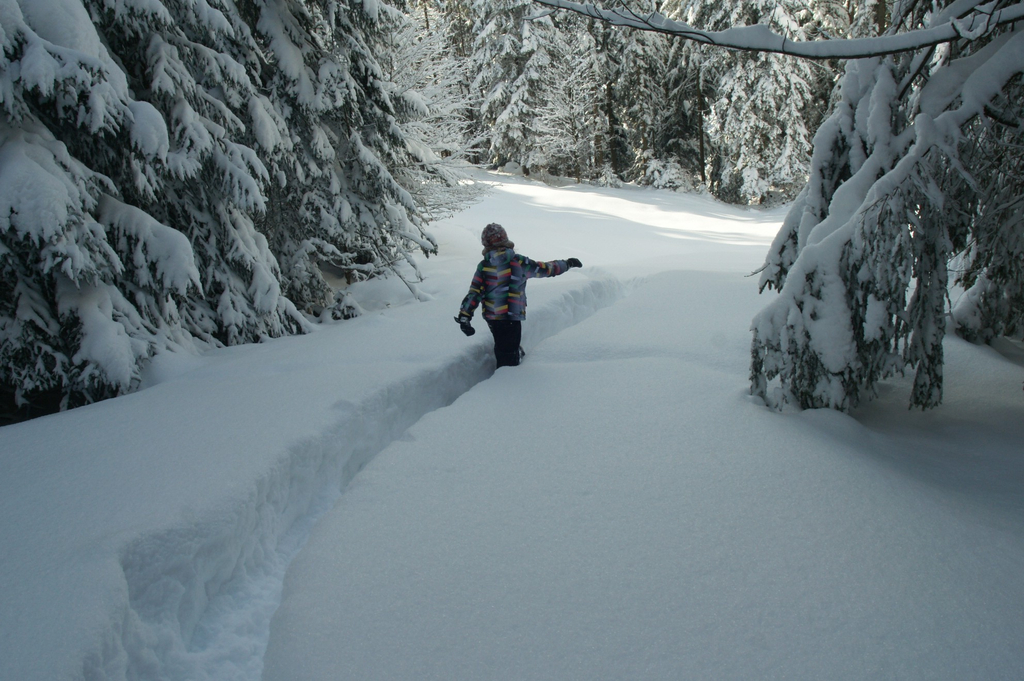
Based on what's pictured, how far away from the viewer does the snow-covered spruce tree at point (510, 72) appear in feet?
85.2

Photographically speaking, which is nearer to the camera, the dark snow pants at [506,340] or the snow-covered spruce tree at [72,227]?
the snow-covered spruce tree at [72,227]

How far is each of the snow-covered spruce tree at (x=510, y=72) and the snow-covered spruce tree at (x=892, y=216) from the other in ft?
76.5

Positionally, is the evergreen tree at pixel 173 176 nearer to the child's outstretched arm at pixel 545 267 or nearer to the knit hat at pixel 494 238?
the knit hat at pixel 494 238

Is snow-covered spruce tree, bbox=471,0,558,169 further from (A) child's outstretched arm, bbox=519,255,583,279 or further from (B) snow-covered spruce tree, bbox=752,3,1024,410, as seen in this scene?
(B) snow-covered spruce tree, bbox=752,3,1024,410

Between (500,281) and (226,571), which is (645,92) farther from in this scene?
(226,571)

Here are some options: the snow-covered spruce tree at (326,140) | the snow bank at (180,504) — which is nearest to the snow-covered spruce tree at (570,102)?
the snow-covered spruce tree at (326,140)

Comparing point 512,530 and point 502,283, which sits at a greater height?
point 502,283

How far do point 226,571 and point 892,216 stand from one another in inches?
175

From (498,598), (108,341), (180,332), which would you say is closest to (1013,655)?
(498,598)

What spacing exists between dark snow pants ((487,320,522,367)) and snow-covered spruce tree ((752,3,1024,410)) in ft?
8.22

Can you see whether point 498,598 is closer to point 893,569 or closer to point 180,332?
point 893,569

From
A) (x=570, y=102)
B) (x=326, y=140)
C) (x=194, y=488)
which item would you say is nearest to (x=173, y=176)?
(x=326, y=140)

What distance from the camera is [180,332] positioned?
5797 mm

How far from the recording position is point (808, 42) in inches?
106
